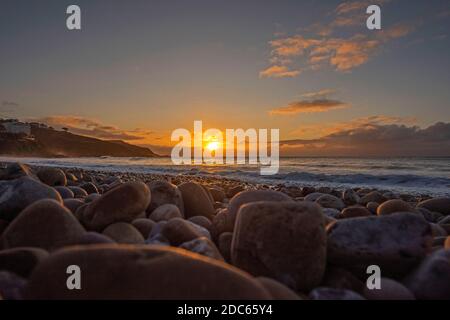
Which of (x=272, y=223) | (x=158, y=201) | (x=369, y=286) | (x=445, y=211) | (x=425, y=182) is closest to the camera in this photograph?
(x=369, y=286)

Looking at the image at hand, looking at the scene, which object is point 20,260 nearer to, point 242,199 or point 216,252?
point 216,252

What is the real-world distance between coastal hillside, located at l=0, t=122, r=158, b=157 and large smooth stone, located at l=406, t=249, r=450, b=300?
57806mm

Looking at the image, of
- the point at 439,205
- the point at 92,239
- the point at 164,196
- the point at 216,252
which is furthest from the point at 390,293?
the point at 439,205

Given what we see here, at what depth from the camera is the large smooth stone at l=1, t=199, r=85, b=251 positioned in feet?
7.09

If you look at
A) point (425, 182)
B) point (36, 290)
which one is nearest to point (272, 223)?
point (36, 290)

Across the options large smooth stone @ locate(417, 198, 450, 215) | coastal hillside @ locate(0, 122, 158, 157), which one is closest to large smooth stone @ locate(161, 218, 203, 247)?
large smooth stone @ locate(417, 198, 450, 215)

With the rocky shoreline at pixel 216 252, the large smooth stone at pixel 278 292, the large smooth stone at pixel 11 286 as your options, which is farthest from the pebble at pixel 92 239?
the large smooth stone at pixel 278 292

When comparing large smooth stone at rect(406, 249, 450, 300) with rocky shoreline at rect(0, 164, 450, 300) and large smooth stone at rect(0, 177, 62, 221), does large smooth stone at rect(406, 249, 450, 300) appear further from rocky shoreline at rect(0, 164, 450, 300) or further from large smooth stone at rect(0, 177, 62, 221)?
large smooth stone at rect(0, 177, 62, 221)

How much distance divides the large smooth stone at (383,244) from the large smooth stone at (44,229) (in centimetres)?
165

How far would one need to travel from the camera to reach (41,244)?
7.07ft

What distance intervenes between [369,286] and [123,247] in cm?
134

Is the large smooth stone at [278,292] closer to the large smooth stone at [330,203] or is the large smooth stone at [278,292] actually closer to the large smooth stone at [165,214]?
the large smooth stone at [165,214]

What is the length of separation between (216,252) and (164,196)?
5.71 feet
